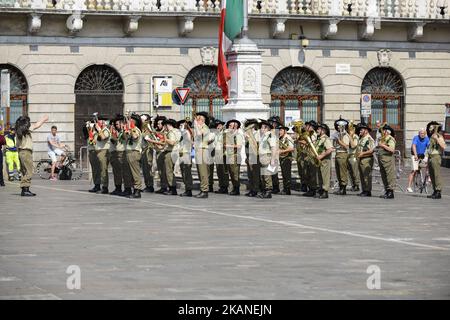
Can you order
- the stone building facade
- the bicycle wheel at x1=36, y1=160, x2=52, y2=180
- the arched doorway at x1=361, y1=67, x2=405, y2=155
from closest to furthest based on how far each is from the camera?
the bicycle wheel at x1=36, y1=160, x2=52, y2=180, the stone building facade, the arched doorway at x1=361, y1=67, x2=405, y2=155

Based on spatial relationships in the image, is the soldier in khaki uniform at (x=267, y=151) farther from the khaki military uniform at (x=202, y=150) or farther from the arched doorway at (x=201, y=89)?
the arched doorway at (x=201, y=89)

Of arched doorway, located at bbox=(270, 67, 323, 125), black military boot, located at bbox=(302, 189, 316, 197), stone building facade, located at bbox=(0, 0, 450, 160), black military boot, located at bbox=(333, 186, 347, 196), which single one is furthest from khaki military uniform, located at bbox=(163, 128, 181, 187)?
arched doorway, located at bbox=(270, 67, 323, 125)

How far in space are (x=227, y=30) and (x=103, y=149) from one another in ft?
15.3

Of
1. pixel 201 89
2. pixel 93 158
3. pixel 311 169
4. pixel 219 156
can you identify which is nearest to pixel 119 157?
pixel 93 158

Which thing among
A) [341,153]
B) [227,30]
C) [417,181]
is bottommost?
[417,181]

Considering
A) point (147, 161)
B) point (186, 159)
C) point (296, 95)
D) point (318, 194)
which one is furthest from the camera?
point (296, 95)

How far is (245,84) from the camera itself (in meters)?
30.1

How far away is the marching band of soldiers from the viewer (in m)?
27.1

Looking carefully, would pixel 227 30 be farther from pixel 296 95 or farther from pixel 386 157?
pixel 296 95

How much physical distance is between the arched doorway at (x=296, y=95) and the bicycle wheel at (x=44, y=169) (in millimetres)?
8517

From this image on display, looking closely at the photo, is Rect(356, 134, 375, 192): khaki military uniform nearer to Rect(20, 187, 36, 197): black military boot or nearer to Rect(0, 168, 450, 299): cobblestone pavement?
Rect(0, 168, 450, 299): cobblestone pavement

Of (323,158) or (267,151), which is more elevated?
(267,151)

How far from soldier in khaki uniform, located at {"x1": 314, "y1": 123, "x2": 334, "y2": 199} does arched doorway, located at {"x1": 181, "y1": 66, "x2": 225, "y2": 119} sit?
48.7 ft

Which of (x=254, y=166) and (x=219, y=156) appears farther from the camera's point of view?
(x=219, y=156)
